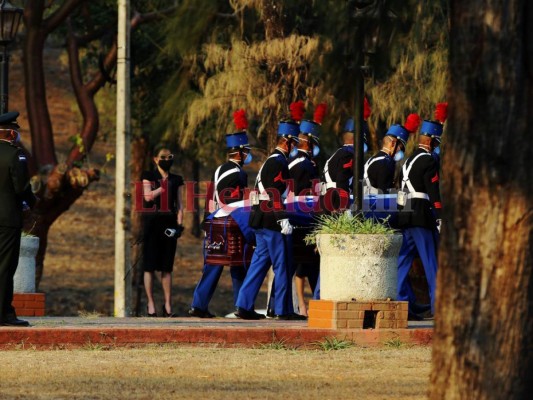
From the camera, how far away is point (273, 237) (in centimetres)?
1695

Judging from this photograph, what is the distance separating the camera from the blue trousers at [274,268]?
667 inches

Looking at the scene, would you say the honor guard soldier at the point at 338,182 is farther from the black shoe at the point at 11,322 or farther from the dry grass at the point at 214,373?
the black shoe at the point at 11,322

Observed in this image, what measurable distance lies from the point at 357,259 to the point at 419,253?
274 cm

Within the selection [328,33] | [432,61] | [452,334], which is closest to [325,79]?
[328,33]

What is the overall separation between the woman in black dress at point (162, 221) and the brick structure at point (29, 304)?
159cm

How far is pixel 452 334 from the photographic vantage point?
867 centimetres

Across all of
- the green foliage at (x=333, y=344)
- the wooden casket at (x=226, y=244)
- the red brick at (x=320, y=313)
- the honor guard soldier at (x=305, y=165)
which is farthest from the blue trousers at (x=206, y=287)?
the green foliage at (x=333, y=344)

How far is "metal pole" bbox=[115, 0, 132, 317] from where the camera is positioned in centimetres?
2067

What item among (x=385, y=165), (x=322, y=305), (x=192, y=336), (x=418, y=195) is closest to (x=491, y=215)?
(x=192, y=336)

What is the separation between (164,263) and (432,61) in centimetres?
726

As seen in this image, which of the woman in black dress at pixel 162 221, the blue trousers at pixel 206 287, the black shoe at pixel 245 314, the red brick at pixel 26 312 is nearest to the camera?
the black shoe at pixel 245 314

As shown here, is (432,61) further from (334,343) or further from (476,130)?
(476,130)

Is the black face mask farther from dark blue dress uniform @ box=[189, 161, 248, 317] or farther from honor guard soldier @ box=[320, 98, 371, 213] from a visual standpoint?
honor guard soldier @ box=[320, 98, 371, 213]

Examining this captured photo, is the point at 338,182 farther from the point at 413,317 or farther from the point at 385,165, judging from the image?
the point at 413,317
